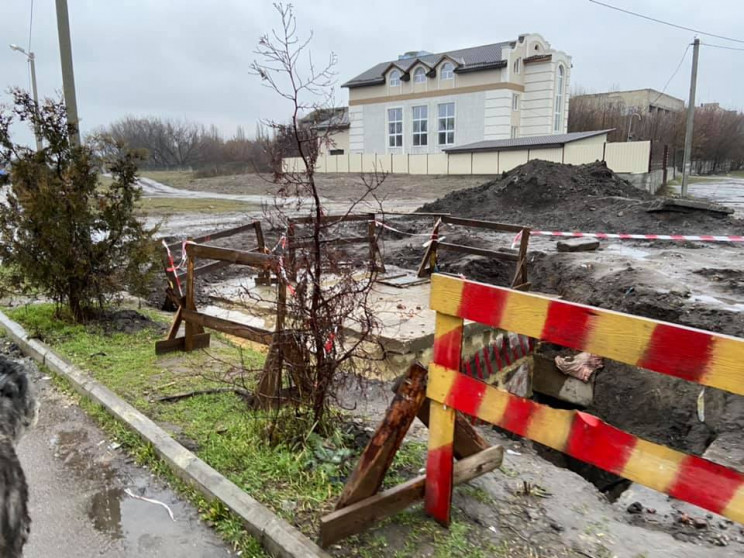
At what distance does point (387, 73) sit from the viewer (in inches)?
1788

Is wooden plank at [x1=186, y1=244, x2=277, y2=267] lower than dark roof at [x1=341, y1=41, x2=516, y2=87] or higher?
lower

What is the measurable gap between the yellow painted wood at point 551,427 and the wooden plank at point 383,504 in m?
0.80

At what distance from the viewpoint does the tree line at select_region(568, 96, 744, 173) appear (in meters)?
46.8

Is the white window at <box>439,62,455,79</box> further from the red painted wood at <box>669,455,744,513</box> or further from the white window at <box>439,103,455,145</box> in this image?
the red painted wood at <box>669,455,744,513</box>

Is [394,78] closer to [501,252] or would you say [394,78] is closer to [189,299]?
[501,252]

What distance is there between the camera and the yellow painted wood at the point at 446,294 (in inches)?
101

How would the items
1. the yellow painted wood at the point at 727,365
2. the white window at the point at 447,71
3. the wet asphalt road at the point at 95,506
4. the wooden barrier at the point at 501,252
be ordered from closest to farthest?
the yellow painted wood at the point at 727,365 < the wet asphalt road at the point at 95,506 < the wooden barrier at the point at 501,252 < the white window at the point at 447,71

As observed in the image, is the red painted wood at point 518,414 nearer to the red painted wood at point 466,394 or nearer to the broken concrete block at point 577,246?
the red painted wood at point 466,394

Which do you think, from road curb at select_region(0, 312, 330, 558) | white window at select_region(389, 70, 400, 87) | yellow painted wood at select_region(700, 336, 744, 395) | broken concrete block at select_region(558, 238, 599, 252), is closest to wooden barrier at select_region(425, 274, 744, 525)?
yellow painted wood at select_region(700, 336, 744, 395)

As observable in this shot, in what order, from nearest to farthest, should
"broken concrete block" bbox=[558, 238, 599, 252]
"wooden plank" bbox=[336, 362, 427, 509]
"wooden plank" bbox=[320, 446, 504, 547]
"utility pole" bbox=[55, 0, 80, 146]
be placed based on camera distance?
"wooden plank" bbox=[320, 446, 504, 547], "wooden plank" bbox=[336, 362, 427, 509], "utility pole" bbox=[55, 0, 80, 146], "broken concrete block" bbox=[558, 238, 599, 252]

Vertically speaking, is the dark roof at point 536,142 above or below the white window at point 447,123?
below

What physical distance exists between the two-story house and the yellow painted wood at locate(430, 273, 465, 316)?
40434 millimetres

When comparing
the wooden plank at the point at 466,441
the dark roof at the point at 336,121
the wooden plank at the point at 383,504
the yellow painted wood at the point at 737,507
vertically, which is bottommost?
the wooden plank at the point at 383,504

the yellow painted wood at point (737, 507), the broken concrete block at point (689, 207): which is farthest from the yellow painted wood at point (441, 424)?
the broken concrete block at point (689, 207)
